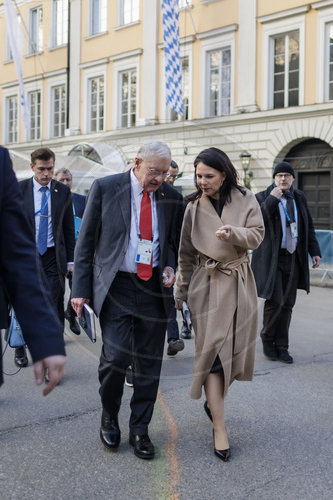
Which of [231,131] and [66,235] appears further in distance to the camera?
[231,131]

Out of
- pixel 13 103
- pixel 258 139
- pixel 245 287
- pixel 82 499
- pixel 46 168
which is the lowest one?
pixel 82 499

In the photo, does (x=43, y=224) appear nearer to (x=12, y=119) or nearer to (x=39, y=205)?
(x=39, y=205)

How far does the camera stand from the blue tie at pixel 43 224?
205 inches

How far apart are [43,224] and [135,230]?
191 centimetres

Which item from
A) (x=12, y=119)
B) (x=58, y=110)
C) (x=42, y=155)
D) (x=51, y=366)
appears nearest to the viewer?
(x=51, y=366)

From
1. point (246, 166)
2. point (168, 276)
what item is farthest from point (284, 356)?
point (246, 166)

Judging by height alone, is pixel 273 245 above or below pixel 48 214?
below

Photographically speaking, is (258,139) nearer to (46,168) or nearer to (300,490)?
(46,168)

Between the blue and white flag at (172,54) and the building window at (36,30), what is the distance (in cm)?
1109

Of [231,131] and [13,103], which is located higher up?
[13,103]

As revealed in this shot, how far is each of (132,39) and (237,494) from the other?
72.0 ft

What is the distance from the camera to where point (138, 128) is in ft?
72.2

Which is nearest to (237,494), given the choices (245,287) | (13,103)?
(245,287)

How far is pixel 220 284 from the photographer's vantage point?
3.54 m
